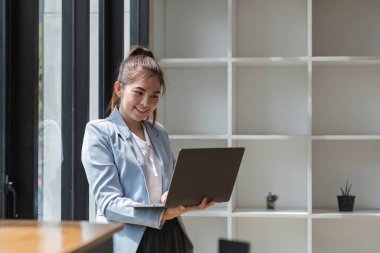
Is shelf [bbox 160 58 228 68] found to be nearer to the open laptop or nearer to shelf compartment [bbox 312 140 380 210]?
shelf compartment [bbox 312 140 380 210]

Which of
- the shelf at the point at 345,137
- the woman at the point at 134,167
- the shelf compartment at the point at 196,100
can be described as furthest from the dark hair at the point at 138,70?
the shelf compartment at the point at 196,100

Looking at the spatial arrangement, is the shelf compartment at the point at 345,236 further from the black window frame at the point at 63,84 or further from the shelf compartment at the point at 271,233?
the black window frame at the point at 63,84

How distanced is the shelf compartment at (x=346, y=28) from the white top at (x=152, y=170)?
2029 mm

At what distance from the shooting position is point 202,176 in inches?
89.7

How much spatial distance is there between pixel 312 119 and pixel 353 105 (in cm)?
23

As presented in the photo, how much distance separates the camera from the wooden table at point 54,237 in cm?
95

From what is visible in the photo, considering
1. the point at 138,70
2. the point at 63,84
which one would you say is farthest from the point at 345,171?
the point at 138,70

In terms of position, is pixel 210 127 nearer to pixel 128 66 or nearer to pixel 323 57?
pixel 323 57

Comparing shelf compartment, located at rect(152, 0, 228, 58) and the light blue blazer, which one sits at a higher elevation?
shelf compartment, located at rect(152, 0, 228, 58)

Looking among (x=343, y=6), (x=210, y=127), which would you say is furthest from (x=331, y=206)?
(x=343, y=6)

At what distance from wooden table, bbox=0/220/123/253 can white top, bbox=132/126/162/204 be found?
3.48 feet

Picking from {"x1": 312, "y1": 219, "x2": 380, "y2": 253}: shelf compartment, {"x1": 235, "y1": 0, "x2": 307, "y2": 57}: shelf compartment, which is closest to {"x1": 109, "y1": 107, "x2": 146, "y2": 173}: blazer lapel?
{"x1": 235, "y1": 0, "x2": 307, "y2": 57}: shelf compartment

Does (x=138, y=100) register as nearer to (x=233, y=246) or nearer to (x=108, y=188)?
(x=108, y=188)

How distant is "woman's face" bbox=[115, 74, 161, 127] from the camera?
2.34 meters
